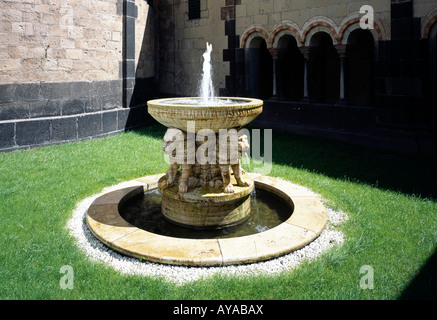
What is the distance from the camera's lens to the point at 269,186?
5.68 metres

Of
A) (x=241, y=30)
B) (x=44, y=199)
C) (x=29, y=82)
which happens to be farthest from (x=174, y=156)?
(x=241, y=30)

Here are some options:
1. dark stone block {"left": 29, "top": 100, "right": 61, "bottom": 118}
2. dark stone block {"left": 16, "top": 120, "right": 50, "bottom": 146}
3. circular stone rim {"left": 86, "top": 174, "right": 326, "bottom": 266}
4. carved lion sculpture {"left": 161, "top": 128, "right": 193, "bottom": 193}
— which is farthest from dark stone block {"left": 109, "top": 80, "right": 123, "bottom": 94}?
carved lion sculpture {"left": 161, "top": 128, "right": 193, "bottom": 193}

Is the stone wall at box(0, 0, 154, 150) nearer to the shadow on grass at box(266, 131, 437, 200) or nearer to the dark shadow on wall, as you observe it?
the dark shadow on wall

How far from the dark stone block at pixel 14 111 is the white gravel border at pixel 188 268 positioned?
17.5ft

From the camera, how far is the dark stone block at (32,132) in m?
8.52

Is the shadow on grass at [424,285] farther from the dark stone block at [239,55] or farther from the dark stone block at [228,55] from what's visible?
the dark stone block at [228,55]

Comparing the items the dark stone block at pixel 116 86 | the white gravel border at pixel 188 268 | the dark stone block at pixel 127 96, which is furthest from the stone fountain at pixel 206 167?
the dark stone block at pixel 127 96

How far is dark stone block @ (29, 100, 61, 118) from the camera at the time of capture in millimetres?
8750

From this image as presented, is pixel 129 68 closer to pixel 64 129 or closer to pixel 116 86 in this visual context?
pixel 116 86

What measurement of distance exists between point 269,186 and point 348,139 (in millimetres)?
4712

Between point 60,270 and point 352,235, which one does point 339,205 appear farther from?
point 60,270

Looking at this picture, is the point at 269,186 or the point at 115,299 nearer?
the point at 115,299

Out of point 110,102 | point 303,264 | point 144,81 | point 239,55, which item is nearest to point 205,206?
point 303,264

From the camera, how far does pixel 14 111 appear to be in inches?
332
